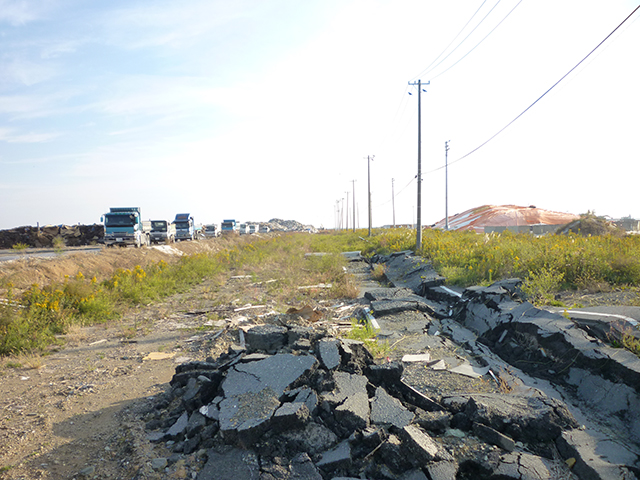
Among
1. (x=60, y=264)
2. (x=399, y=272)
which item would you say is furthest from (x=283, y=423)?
(x=60, y=264)

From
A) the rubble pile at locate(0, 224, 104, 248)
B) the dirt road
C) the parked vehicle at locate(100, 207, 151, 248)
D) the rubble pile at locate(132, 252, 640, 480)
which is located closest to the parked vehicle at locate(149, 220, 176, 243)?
the rubble pile at locate(0, 224, 104, 248)

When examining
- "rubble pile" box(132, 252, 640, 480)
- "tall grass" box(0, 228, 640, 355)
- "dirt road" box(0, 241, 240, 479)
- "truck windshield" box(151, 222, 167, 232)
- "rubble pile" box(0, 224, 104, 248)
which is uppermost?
"truck windshield" box(151, 222, 167, 232)

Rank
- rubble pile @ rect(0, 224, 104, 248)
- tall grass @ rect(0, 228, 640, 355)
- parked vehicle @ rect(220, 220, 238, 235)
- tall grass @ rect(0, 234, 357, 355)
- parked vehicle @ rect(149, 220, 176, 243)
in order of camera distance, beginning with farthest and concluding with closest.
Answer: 1. parked vehicle @ rect(220, 220, 238, 235)
2. parked vehicle @ rect(149, 220, 176, 243)
3. rubble pile @ rect(0, 224, 104, 248)
4. tall grass @ rect(0, 228, 640, 355)
5. tall grass @ rect(0, 234, 357, 355)

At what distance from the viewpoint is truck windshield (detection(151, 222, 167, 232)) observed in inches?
1307

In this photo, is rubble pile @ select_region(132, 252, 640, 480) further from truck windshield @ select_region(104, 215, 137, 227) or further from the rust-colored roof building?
the rust-colored roof building

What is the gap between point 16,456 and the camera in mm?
3529

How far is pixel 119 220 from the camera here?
24.9m

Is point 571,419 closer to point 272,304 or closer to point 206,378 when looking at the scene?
point 206,378

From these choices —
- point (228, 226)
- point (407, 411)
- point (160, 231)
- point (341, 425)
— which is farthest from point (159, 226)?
point (407, 411)

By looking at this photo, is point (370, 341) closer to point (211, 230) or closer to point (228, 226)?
point (211, 230)

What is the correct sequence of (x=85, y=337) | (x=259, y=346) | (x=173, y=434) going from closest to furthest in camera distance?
(x=173, y=434) → (x=259, y=346) → (x=85, y=337)

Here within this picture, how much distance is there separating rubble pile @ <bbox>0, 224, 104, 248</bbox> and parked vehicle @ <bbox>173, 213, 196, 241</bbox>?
7079mm

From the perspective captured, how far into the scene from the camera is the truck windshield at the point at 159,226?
3319cm

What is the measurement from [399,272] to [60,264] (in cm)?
1241
